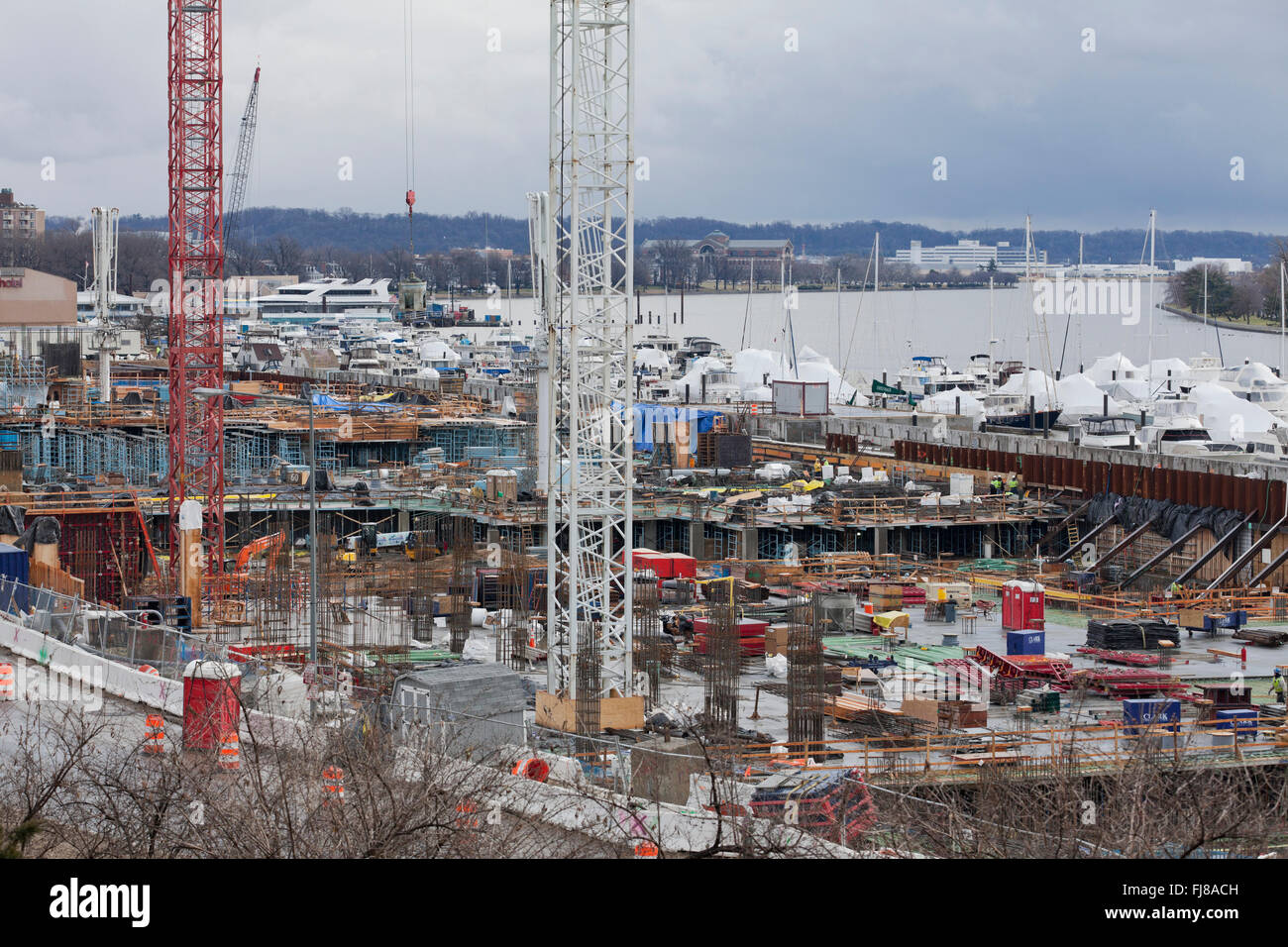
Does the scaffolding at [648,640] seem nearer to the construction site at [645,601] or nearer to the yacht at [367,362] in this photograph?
the construction site at [645,601]

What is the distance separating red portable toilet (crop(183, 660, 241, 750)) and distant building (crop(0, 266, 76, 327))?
84293mm

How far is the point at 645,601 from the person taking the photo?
97.2 ft

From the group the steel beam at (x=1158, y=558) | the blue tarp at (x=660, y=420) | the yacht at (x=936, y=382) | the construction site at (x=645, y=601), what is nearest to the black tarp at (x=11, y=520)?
the construction site at (x=645, y=601)

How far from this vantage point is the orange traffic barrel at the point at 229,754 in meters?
16.2

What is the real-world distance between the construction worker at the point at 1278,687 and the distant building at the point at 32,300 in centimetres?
8382

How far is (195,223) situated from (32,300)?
6228 centimetres

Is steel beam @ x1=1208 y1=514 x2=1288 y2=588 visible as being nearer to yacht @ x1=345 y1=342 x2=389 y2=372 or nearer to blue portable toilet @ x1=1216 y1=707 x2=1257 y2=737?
blue portable toilet @ x1=1216 y1=707 x2=1257 y2=737

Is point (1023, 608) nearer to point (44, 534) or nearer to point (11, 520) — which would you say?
point (44, 534)

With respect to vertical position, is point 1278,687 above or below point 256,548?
above

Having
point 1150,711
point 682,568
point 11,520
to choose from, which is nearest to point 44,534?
point 11,520

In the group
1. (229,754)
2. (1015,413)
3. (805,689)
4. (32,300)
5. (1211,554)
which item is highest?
(32,300)

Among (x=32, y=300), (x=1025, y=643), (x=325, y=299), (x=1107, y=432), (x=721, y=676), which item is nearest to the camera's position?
(x=721, y=676)
